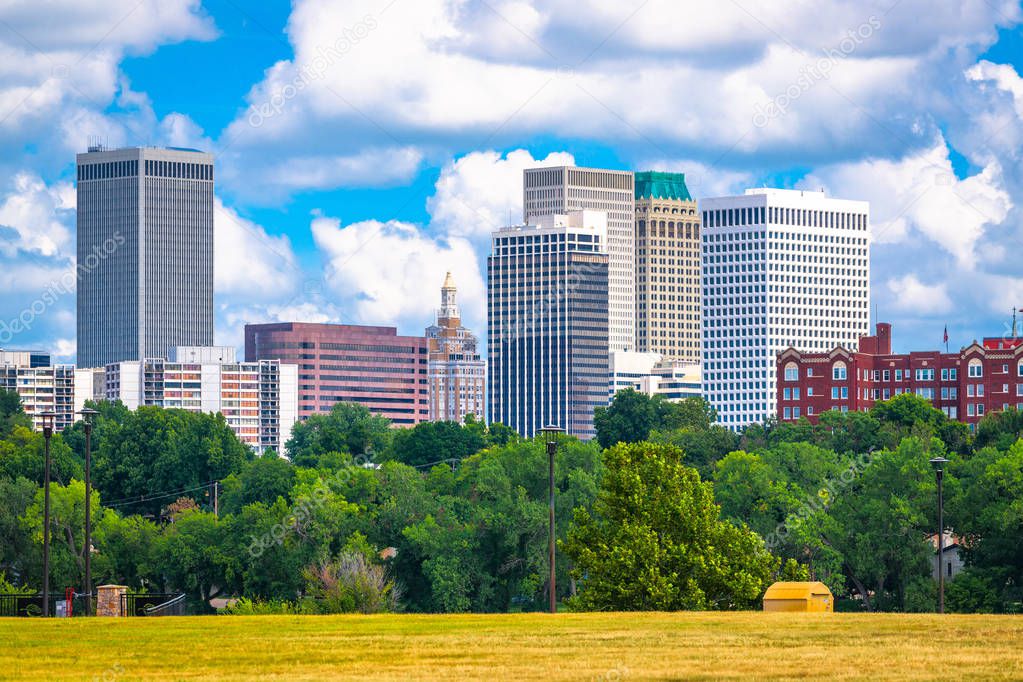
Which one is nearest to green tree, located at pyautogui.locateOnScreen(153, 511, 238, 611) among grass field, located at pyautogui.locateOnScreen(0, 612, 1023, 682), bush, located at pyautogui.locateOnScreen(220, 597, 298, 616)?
bush, located at pyautogui.locateOnScreen(220, 597, 298, 616)

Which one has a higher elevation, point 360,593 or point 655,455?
point 655,455

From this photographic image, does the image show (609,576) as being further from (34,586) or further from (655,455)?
(34,586)

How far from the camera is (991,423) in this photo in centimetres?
16800

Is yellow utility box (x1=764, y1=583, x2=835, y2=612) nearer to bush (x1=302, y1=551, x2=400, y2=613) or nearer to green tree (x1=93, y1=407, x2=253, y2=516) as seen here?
bush (x1=302, y1=551, x2=400, y2=613)

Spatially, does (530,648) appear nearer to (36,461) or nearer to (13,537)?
(13,537)

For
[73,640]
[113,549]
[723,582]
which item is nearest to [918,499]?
[723,582]

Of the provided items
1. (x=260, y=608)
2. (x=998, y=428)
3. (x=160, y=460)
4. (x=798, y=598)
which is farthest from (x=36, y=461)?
(x=798, y=598)

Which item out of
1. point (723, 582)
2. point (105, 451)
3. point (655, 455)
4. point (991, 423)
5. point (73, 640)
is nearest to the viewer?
point (73, 640)

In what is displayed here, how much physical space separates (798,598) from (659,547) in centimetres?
1497

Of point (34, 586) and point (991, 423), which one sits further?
point (991, 423)

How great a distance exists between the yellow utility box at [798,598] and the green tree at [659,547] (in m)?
9.44

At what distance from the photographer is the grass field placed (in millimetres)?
43281

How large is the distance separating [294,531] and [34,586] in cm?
1673

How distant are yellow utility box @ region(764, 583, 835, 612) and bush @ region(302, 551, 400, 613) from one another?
31.5 meters
